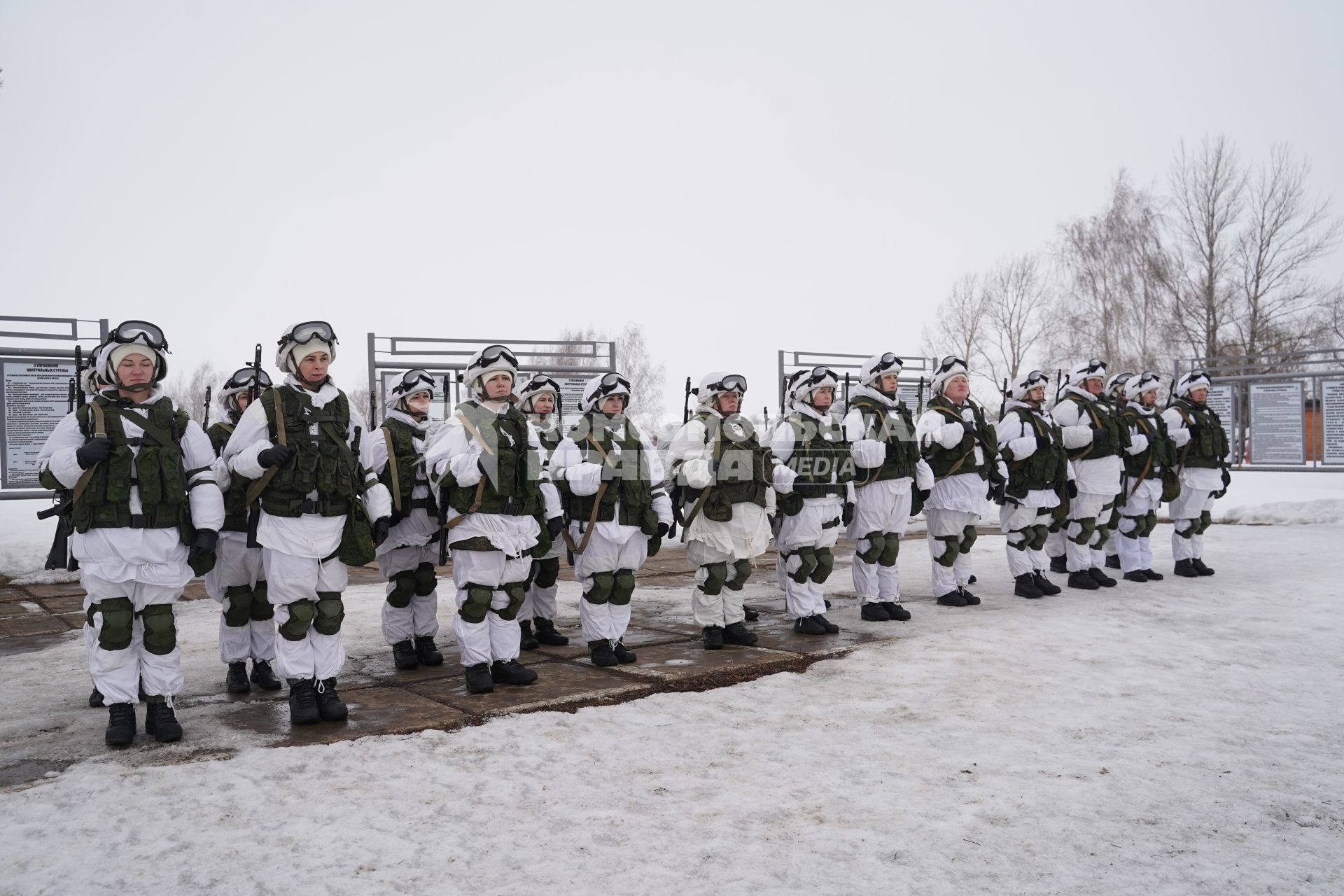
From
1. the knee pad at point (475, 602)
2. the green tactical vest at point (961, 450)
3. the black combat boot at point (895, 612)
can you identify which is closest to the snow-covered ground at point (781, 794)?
the knee pad at point (475, 602)

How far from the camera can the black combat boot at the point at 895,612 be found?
8.14 m

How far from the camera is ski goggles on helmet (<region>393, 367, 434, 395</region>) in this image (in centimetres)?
692

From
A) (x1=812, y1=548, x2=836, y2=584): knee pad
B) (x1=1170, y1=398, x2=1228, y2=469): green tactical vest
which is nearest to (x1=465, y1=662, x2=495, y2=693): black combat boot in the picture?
(x1=812, y1=548, x2=836, y2=584): knee pad

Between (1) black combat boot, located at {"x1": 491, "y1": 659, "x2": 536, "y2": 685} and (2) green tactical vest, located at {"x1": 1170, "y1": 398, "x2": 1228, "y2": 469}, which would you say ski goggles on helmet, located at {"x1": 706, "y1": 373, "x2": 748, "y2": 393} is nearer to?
(1) black combat boot, located at {"x1": 491, "y1": 659, "x2": 536, "y2": 685}

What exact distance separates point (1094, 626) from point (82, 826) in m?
6.99

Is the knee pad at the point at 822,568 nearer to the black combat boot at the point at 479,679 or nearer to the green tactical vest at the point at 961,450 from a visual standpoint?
the green tactical vest at the point at 961,450

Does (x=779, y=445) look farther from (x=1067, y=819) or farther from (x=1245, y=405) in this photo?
(x=1245, y=405)

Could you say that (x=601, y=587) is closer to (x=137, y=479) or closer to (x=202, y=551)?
(x=202, y=551)

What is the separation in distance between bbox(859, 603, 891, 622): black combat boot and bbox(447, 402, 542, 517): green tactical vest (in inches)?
138

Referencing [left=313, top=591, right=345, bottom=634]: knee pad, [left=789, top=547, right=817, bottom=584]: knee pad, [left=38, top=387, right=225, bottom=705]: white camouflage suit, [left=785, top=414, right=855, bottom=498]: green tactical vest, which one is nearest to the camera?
[left=38, top=387, right=225, bottom=705]: white camouflage suit

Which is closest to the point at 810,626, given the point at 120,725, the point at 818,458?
the point at 818,458

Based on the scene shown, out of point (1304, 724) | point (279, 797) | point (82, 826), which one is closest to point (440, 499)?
point (279, 797)

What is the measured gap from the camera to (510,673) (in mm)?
5902

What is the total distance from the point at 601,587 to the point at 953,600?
400 cm
